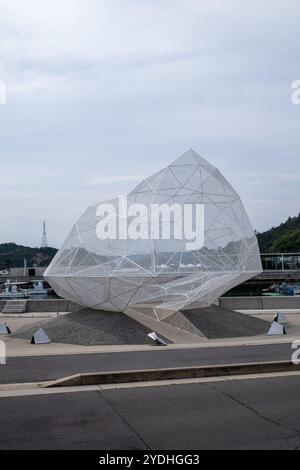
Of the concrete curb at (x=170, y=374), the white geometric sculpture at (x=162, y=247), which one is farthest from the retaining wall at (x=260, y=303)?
the concrete curb at (x=170, y=374)

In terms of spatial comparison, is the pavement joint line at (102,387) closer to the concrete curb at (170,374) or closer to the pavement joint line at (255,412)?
the concrete curb at (170,374)

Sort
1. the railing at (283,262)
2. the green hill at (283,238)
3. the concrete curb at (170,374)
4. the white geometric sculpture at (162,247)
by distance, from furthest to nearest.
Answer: the green hill at (283,238)
the railing at (283,262)
the white geometric sculpture at (162,247)
the concrete curb at (170,374)

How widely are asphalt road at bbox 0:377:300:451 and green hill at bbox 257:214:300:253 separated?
456 ft

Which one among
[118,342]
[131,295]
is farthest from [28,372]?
[131,295]

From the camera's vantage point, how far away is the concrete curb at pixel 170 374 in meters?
10.6

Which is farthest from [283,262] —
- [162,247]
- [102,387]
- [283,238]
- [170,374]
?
[102,387]

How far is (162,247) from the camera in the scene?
2191 centimetres

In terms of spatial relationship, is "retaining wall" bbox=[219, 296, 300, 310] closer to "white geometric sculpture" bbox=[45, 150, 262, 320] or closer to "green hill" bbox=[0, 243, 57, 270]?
"white geometric sculpture" bbox=[45, 150, 262, 320]

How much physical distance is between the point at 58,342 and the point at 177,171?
8.02 metres

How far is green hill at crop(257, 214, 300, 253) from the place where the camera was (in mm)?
147500

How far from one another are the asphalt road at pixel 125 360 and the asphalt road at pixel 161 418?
2360mm

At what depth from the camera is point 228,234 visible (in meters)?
23.7
